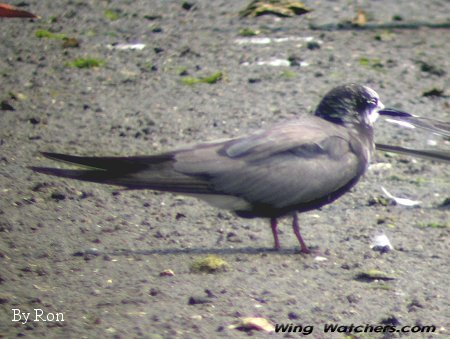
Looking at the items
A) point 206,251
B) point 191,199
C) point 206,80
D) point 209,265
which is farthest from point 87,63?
point 209,265

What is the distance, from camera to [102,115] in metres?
8.27

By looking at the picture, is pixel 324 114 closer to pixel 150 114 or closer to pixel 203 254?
pixel 203 254

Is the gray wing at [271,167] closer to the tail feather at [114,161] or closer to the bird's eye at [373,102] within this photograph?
the tail feather at [114,161]

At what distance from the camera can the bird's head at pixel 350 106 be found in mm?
6395

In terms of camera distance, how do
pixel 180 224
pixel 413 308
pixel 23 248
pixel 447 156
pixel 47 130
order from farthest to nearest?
pixel 47 130, pixel 447 156, pixel 180 224, pixel 23 248, pixel 413 308

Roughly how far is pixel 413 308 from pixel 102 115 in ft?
12.0

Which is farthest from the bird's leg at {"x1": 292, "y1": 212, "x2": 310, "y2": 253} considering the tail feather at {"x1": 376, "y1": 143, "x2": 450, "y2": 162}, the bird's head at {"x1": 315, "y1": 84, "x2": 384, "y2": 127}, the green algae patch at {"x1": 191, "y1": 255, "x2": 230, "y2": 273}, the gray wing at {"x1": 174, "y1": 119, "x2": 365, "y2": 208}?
the tail feather at {"x1": 376, "y1": 143, "x2": 450, "y2": 162}

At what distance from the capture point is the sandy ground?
5.11 meters

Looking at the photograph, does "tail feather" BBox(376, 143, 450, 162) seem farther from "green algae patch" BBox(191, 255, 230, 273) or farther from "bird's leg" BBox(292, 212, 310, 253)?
"green algae patch" BBox(191, 255, 230, 273)

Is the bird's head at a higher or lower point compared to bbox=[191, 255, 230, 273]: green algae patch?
higher

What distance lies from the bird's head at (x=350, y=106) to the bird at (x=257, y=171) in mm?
281

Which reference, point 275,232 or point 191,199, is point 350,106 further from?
point 191,199

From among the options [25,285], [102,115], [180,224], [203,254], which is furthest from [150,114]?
[25,285]

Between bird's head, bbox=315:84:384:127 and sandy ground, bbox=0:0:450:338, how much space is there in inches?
21.6
